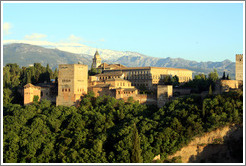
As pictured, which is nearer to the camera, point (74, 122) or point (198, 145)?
point (198, 145)

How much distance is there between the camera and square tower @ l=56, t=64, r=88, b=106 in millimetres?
45866

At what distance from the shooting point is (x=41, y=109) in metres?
44.7

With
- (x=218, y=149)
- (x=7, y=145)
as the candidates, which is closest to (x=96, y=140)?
(x=7, y=145)

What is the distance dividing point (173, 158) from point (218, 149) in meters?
4.55

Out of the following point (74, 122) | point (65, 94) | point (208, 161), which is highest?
point (65, 94)

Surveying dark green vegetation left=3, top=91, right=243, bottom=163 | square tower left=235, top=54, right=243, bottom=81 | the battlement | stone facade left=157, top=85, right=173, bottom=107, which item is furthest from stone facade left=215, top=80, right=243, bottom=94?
stone facade left=157, top=85, right=173, bottom=107

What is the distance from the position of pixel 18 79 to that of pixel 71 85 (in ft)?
59.2

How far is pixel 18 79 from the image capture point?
200ft

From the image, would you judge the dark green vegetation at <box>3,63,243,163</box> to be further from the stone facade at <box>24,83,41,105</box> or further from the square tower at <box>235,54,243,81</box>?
the square tower at <box>235,54,243,81</box>

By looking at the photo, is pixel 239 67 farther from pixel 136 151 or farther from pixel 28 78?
pixel 28 78

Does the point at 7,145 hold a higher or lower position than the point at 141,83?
lower

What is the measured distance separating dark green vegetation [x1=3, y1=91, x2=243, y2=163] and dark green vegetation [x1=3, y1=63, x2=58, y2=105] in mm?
7742

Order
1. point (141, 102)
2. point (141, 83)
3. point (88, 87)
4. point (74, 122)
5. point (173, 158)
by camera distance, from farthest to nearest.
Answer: point (141, 83) → point (88, 87) → point (141, 102) → point (74, 122) → point (173, 158)

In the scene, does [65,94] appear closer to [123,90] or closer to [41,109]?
[41,109]
